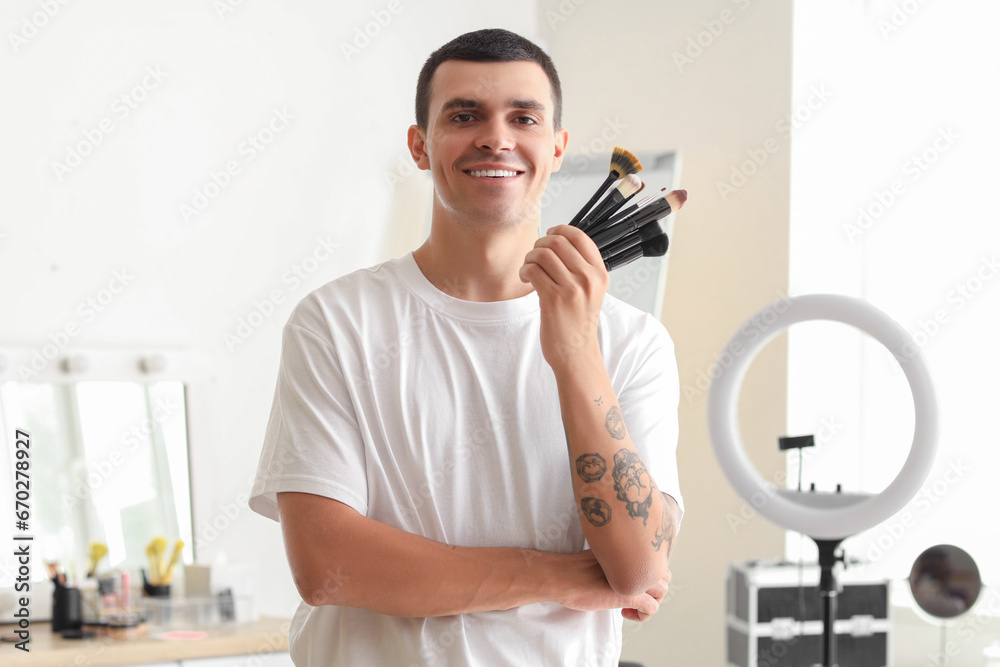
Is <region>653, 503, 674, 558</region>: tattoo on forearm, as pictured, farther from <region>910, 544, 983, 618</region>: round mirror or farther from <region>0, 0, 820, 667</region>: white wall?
<region>0, 0, 820, 667</region>: white wall

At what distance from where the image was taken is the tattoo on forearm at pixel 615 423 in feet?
3.54

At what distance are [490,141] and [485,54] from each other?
13cm

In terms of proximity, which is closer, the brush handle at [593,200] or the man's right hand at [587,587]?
the man's right hand at [587,587]

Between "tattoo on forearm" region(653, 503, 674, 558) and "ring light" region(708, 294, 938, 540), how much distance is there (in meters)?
0.44

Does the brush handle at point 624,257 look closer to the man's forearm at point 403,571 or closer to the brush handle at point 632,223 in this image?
the brush handle at point 632,223

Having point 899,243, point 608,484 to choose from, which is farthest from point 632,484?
point 899,243

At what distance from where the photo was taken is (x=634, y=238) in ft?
3.80

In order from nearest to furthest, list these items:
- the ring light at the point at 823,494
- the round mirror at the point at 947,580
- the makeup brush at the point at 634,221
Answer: the makeup brush at the point at 634,221
the ring light at the point at 823,494
the round mirror at the point at 947,580

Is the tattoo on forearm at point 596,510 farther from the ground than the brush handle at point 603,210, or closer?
closer

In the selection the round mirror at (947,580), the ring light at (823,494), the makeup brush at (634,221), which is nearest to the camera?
the makeup brush at (634,221)

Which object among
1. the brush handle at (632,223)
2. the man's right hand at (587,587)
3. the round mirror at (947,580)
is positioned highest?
the brush handle at (632,223)

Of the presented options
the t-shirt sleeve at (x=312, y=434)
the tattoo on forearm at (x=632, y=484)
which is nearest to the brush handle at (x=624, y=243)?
the tattoo on forearm at (x=632, y=484)

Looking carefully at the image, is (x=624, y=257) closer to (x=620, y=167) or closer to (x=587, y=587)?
(x=620, y=167)

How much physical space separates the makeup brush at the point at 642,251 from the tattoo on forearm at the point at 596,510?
0.99ft
